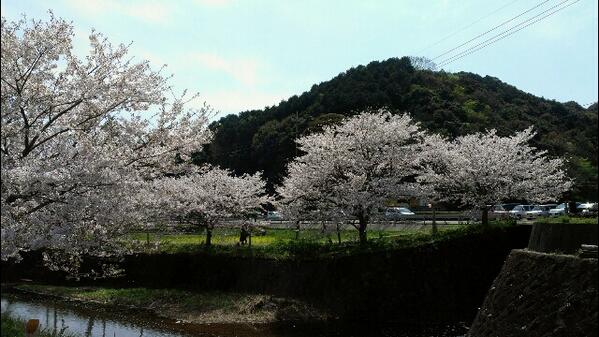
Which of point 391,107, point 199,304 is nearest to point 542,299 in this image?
point 199,304

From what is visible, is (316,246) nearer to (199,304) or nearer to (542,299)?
(199,304)

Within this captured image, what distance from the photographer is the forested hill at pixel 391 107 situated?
150 feet

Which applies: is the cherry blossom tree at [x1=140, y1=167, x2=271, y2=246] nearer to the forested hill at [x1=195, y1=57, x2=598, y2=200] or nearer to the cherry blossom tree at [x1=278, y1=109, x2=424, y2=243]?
the cherry blossom tree at [x1=278, y1=109, x2=424, y2=243]

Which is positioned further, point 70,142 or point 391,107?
point 391,107

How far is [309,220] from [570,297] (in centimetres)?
1547

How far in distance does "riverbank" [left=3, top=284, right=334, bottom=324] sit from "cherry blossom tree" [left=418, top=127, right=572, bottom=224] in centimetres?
870

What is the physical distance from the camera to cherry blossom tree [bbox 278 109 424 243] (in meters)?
22.3

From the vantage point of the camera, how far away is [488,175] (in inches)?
933

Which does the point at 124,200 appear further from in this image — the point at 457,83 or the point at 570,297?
the point at 457,83

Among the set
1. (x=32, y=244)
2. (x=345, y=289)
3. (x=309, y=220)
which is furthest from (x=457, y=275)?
(x=32, y=244)

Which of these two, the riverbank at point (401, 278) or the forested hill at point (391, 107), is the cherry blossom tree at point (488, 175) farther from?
the forested hill at point (391, 107)

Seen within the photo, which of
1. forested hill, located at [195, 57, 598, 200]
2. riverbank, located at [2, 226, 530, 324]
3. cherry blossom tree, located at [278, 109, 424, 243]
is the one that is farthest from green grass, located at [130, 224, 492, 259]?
forested hill, located at [195, 57, 598, 200]

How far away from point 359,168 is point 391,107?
28036 mm

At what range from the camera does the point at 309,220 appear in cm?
2431
